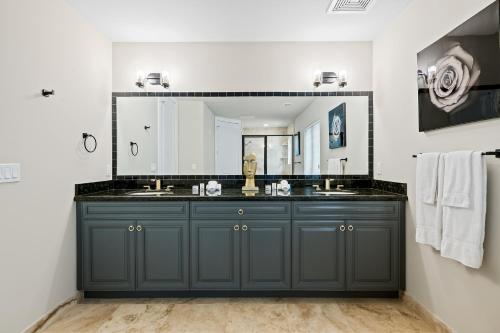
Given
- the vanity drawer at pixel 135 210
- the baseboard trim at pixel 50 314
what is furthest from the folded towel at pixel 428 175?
the baseboard trim at pixel 50 314

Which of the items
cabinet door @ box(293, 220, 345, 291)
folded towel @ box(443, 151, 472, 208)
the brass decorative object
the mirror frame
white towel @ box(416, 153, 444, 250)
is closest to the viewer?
folded towel @ box(443, 151, 472, 208)

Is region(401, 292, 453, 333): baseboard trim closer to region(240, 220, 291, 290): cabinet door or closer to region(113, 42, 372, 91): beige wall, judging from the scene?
region(240, 220, 291, 290): cabinet door

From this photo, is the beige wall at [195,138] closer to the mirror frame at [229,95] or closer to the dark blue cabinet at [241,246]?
the mirror frame at [229,95]

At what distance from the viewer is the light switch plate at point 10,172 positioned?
6.03 ft

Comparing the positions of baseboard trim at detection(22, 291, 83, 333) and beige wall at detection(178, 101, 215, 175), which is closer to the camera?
baseboard trim at detection(22, 291, 83, 333)

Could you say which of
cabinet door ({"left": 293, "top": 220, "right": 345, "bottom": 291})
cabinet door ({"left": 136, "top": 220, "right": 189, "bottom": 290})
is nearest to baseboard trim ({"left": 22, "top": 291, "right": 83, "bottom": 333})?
cabinet door ({"left": 136, "top": 220, "right": 189, "bottom": 290})

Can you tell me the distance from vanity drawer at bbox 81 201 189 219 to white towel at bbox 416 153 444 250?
1848 millimetres

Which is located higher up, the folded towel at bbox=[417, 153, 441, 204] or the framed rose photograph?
the framed rose photograph

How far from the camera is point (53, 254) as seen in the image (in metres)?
2.33

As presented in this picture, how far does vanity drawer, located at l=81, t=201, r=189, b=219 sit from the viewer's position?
261cm

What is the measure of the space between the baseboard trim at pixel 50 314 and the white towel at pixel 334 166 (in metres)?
2.67

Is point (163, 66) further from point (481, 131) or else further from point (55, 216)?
point (481, 131)

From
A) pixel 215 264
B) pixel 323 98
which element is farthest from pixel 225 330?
pixel 323 98

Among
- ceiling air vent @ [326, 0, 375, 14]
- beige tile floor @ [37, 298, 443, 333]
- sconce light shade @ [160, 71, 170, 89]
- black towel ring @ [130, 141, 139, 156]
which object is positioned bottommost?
beige tile floor @ [37, 298, 443, 333]
